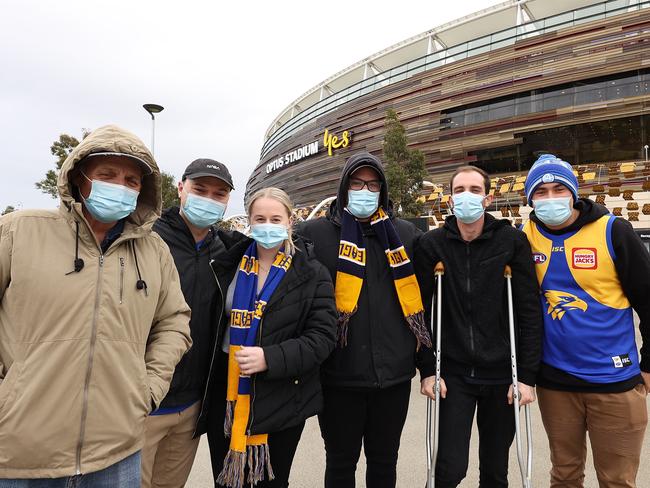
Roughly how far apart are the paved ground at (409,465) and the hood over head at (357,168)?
2.13 m

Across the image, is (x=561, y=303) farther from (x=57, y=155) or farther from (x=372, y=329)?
(x=57, y=155)

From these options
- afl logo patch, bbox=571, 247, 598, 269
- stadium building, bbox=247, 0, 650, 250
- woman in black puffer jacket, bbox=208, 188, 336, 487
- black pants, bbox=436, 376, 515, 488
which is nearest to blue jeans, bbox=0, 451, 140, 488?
woman in black puffer jacket, bbox=208, 188, 336, 487

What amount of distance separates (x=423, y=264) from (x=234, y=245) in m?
1.22

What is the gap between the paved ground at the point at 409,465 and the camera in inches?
115

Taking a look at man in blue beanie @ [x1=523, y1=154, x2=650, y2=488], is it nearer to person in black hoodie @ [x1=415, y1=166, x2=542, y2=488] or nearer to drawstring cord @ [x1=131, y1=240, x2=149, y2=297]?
person in black hoodie @ [x1=415, y1=166, x2=542, y2=488]

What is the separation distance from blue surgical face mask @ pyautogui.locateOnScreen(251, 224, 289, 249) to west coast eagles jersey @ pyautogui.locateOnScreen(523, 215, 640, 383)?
1.67 meters

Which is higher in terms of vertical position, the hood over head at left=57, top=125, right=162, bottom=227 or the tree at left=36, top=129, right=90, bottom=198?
the tree at left=36, top=129, right=90, bottom=198

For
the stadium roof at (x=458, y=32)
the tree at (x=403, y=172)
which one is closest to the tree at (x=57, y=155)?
the tree at (x=403, y=172)

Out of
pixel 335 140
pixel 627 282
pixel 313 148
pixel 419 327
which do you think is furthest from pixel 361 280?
pixel 313 148

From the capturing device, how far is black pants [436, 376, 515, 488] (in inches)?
90.6

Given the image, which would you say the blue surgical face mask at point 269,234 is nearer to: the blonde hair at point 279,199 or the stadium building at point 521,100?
the blonde hair at point 279,199

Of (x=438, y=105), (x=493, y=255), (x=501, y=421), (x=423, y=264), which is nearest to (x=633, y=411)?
(x=501, y=421)

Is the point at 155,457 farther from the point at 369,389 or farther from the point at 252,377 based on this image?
the point at 369,389

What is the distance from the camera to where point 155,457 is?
2184 millimetres
